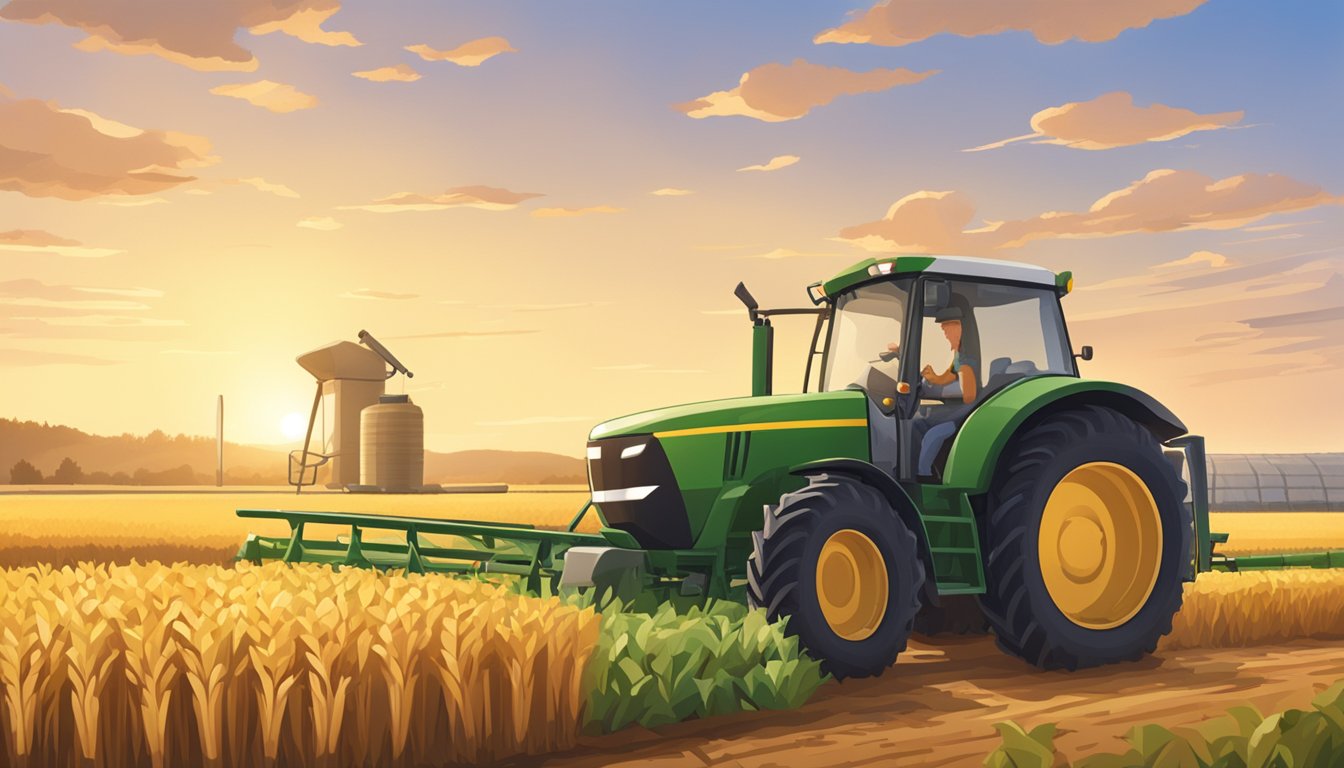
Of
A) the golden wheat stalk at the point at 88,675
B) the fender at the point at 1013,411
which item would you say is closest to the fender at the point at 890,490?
the fender at the point at 1013,411

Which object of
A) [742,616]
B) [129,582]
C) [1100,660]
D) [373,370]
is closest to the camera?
[129,582]

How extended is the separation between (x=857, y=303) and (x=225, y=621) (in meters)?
4.61

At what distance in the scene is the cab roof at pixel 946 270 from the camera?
802cm

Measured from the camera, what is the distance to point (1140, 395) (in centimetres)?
828

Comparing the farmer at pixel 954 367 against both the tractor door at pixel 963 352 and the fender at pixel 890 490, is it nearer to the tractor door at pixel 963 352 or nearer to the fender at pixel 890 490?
the tractor door at pixel 963 352

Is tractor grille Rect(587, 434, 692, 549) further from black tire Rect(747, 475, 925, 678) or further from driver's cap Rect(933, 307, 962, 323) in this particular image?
driver's cap Rect(933, 307, 962, 323)

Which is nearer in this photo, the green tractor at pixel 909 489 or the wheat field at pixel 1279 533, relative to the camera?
the green tractor at pixel 909 489

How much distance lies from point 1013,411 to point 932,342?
74 centimetres

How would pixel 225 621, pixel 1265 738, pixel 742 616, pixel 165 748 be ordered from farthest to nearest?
pixel 742 616
pixel 225 621
pixel 165 748
pixel 1265 738

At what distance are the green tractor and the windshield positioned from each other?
0.01 meters

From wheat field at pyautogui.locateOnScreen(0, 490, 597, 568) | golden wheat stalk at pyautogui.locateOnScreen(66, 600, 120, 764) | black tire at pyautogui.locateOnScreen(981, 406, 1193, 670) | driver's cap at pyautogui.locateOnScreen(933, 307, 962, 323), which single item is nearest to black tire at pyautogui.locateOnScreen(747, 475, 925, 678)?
black tire at pyautogui.locateOnScreen(981, 406, 1193, 670)

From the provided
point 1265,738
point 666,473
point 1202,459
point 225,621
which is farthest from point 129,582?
point 1202,459

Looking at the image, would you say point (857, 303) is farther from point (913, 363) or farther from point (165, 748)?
point (165, 748)

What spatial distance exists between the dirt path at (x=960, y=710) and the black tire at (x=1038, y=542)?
0.64ft
